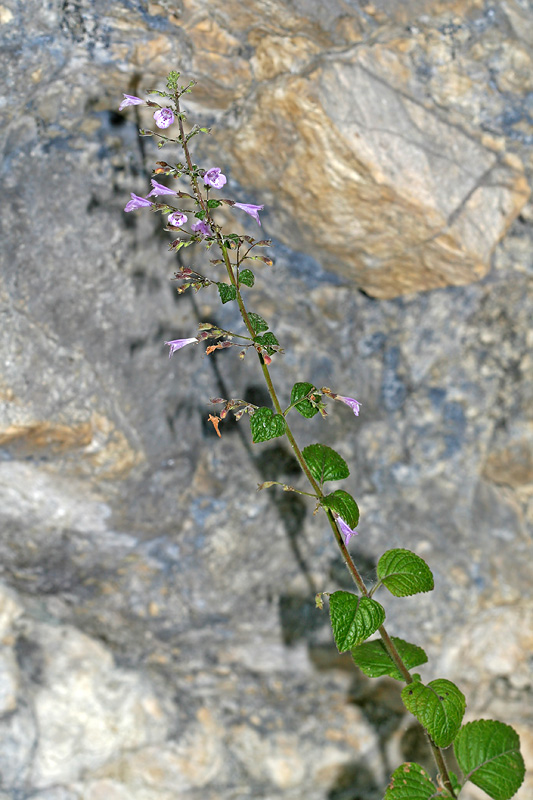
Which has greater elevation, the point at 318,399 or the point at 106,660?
the point at 318,399

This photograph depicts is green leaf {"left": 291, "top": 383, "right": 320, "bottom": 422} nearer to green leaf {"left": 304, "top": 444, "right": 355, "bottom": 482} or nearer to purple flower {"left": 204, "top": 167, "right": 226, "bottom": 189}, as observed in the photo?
green leaf {"left": 304, "top": 444, "right": 355, "bottom": 482}

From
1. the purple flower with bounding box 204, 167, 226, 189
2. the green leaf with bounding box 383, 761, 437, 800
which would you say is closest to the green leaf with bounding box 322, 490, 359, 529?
the green leaf with bounding box 383, 761, 437, 800

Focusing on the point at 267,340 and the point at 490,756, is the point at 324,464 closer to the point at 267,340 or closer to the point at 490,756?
the point at 267,340

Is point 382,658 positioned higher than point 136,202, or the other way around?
point 136,202

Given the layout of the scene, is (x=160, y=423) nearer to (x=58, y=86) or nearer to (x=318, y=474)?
(x=318, y=474)

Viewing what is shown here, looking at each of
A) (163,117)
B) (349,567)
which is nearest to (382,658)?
(349,567)

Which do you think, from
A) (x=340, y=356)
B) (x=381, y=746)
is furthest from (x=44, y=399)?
(x=381, y=746)

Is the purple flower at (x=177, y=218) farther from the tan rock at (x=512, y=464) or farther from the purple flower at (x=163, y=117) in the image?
the tan rock at (x=512, y=464)
